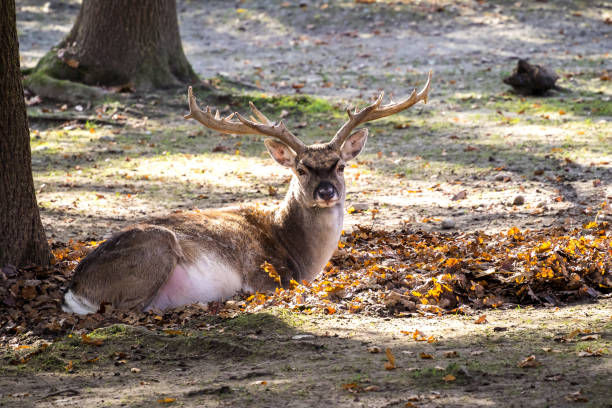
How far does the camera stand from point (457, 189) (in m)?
10.6

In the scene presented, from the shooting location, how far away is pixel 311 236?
761 centimetres

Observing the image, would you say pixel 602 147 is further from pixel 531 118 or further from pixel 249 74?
pixel 249 74

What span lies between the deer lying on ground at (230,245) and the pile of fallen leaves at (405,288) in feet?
0.52

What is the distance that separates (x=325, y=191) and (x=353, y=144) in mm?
926

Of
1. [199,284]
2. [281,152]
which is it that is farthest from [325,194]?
[199,284]

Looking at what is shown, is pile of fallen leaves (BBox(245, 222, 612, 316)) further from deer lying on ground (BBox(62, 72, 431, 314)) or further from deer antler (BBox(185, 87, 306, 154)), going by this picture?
deer antler (BBox(185, 87, 306, 154))

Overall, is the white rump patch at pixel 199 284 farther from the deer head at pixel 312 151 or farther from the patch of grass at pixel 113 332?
the deer head at pixel 312 151

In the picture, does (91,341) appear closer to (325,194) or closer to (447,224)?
(325,194)

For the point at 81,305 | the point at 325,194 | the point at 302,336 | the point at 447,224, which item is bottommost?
the point at 447,224

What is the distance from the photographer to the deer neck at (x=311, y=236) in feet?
24.9

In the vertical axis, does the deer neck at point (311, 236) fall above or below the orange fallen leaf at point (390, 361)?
below

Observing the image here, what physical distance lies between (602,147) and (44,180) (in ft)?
24.8

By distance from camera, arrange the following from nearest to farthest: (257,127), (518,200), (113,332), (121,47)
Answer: (113,332), (257,127), (518,200), (121,47)

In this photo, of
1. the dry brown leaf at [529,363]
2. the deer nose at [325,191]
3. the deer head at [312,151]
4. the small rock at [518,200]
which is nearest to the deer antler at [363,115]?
the deer head at [312,151]
